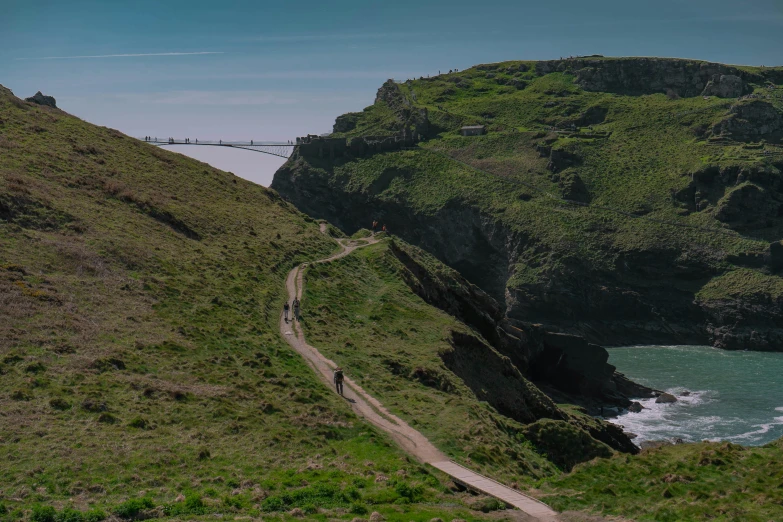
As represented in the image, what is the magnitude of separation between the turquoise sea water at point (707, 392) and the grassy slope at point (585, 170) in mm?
16521

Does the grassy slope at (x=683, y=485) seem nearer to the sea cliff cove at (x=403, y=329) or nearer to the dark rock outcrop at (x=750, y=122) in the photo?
the sea cliff cove at (x=403, y=329)

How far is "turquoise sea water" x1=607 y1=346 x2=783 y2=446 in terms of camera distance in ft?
244

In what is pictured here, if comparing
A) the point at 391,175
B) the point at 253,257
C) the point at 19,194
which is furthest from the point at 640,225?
the point at 19,194

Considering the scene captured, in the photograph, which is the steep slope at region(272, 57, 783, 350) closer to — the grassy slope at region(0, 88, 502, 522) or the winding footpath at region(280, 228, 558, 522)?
the grassy slope at region(0, 88, 502, 522)

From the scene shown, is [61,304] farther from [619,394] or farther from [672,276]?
[672,276]

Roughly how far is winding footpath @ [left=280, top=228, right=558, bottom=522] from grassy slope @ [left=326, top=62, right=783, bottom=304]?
86.7 m

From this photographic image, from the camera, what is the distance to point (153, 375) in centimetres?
3578

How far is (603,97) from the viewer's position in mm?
186000

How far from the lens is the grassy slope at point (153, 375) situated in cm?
2536

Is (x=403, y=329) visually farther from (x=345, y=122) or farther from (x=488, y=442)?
(x=345, y=122)

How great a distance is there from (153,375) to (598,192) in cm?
12062

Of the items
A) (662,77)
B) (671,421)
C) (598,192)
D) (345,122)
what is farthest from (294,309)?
(662,77)

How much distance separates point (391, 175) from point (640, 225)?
4699 centimetres

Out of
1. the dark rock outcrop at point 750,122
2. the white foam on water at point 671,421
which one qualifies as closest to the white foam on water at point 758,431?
the white foam on water at point 671,421
